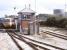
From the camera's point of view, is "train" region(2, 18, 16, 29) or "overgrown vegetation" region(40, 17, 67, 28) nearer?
"train" region(2, 18, 16, 29)

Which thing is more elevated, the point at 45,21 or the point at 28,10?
the point at 28,10

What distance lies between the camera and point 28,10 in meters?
28.0

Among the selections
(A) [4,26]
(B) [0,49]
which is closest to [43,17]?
(A) [4,26]

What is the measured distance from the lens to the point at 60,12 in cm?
4566

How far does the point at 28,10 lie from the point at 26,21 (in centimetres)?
291

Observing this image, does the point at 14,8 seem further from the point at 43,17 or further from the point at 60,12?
the point at 60,12

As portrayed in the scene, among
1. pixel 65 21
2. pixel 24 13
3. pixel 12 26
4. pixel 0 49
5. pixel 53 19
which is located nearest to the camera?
pixel 0 49

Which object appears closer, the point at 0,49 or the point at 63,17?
the point at 0,49

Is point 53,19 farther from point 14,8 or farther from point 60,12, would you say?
point 14,8

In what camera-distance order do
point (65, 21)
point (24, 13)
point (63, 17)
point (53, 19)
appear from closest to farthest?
point (24, 13)
point (65, 21)
point (63, 17)
point (53, 19)

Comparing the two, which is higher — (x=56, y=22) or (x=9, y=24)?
(x=9, y=24)

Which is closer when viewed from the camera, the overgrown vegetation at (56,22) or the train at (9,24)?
the train at (9,24)

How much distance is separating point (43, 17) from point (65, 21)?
14.3 metres

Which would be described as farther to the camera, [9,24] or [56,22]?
[56,22]
